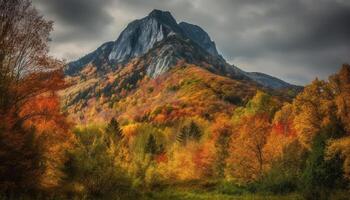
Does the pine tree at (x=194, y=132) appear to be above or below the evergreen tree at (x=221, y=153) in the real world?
above

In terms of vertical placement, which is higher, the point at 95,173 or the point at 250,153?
the point at 250,153

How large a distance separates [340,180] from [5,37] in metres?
30.0

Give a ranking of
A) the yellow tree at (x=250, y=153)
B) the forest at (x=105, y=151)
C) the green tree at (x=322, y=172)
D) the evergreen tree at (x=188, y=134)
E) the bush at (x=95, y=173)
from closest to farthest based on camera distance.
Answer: the forest at (x=105, y=151) < the bush at (x=95, y=173) < the green tree at (x=322, y=172) < the yellow tree at (x=250, y=153) < the evergreen tree at (x=188, y=134)

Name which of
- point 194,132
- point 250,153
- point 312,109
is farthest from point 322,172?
point 194,132

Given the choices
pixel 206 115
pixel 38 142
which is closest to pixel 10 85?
pixel 38 142

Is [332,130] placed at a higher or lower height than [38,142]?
higher

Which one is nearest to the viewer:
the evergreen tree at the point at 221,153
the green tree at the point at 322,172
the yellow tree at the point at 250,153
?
the green tree at the point at 322,172

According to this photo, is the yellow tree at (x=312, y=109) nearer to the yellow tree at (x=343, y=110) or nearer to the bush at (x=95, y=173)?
the yellow tree at (x=343, y=110)

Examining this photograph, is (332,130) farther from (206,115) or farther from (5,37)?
(206,115)

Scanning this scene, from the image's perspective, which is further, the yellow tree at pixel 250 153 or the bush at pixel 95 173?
the yellow tree at pixel 250 153

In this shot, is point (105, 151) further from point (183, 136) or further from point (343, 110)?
point (183, 136)

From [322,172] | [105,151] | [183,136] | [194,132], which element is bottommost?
[322,172]

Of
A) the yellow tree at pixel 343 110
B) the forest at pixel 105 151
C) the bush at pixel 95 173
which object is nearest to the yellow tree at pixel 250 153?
the forest at pixel 105 151

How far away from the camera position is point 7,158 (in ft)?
67.2
